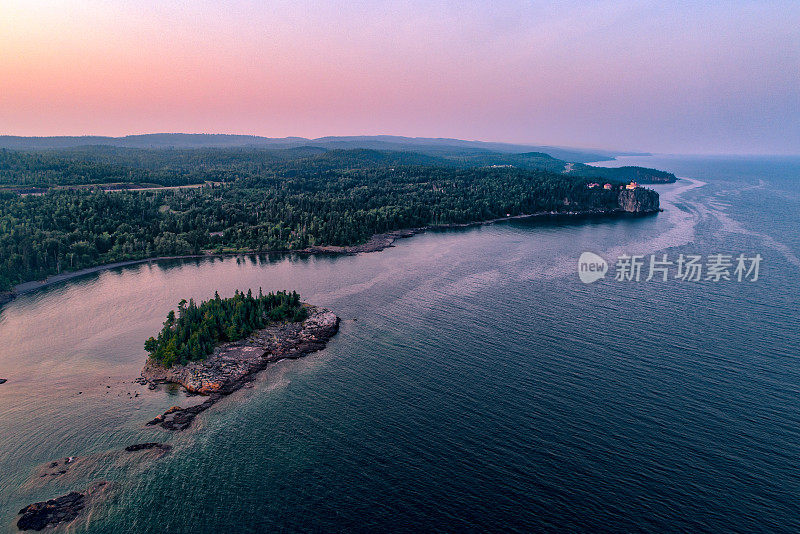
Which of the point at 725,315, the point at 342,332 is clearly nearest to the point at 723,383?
the point at 725,315

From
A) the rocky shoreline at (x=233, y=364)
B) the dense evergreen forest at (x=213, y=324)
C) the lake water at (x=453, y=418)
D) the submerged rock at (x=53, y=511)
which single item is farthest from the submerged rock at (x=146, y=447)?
the dense evergreen forest at (x=213, y=324)

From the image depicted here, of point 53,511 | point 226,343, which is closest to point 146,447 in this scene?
point 53,511

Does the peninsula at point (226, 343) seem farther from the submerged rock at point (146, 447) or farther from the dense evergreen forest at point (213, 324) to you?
the submerged rock at point (146, 447)

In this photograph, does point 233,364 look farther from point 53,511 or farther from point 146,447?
point 53,511

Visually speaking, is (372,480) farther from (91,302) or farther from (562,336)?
(91,302)

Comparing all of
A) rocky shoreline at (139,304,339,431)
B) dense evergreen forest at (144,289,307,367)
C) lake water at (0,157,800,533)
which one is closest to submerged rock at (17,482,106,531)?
lake water at (0,157,800,533)

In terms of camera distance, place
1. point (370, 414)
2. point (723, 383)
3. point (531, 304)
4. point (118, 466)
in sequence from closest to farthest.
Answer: point (118, 466), point (370, 414), point (723, 383), point (531, 304)
